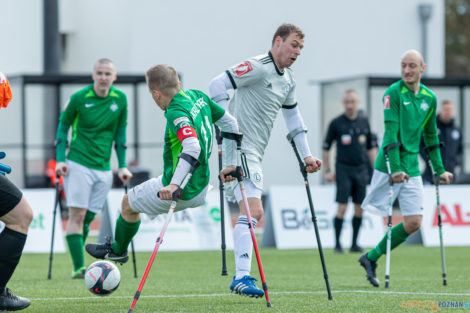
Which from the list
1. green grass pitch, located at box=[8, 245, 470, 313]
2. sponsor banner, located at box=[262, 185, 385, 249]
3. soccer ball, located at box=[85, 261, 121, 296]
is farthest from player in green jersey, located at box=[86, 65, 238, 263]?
sponsor banner, located at box=[262, 185, 385, 249]

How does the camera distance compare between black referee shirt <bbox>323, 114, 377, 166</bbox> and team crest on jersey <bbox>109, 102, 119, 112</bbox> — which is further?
black referee shirt <bbox>323, 114, 377, 166</bbox>

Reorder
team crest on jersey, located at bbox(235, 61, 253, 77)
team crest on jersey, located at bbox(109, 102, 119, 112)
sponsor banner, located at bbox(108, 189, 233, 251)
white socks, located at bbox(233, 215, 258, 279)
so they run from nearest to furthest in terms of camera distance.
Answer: white socks, located at bbox(233, 215, 258, 279)
team crest on jersey, located at bbox(235, 61, 253, 77)
team crest on jersey, located at bbox(109, 102, 119, 112)
sponsor banner, located at bbox(108, 189, 233, 251)

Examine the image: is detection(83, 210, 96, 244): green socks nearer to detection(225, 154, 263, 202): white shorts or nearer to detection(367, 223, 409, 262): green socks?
detection(225, 154, 263, 202): white shorts

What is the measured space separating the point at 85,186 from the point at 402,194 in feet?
11.7

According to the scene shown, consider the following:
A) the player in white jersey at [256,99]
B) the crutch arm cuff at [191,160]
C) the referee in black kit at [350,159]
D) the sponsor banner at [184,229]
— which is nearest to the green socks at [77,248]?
the player in white jersey at [256,99]

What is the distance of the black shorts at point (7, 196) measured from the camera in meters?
7.00

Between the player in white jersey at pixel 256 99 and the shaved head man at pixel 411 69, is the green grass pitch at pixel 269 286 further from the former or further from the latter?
the shaved head man at pixel 411 69

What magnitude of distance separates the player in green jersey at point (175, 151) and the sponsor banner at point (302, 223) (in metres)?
7.61

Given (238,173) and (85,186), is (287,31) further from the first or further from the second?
(85,186)

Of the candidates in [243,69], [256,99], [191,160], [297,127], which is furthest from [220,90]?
[191,160]

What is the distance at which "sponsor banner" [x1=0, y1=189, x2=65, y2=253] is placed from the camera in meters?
14.6

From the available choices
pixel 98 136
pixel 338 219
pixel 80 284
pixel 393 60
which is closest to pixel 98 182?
pixel 98 136

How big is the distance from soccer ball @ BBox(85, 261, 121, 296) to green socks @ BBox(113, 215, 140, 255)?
0.56 metres

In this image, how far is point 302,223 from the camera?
51.7ft
